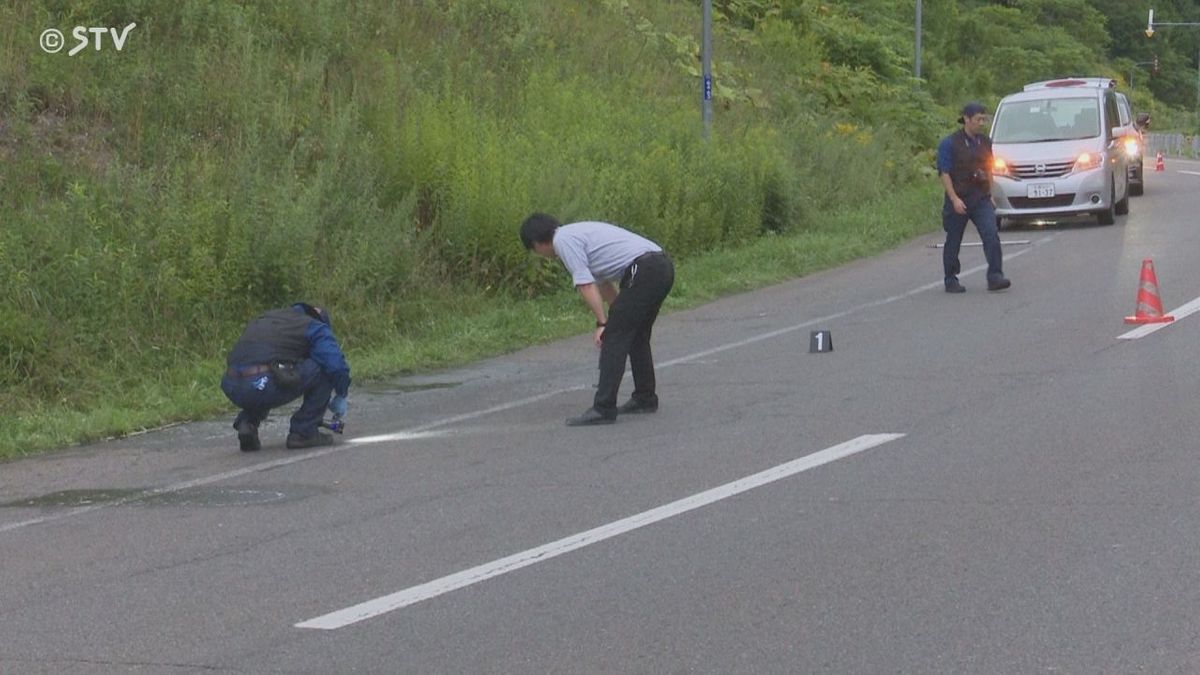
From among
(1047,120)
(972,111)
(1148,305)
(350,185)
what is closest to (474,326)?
(350,185)

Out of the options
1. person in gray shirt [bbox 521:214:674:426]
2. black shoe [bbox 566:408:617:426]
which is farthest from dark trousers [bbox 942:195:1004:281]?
black shoe [bbox 566:408:617:426]

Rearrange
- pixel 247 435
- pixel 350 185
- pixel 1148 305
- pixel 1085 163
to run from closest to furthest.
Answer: pixel 247 435 < pixel 1148 305 < pixel 350 185 < pixel 1085 163

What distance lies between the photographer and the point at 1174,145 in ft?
250

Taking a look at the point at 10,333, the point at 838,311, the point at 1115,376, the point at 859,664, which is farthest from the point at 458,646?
the point at 838,311

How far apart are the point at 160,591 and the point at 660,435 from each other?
13.2 feet

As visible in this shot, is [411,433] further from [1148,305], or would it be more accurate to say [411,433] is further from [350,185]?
[350,185]

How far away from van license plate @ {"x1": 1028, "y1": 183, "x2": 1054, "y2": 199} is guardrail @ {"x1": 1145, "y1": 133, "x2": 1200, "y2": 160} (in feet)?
148

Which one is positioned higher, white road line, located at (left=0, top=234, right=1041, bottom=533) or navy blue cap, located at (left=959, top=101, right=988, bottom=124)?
navy blue cap, located at (left=959, top=101, right=988, bottom=124)

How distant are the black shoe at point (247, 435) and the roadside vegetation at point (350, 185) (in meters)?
1.43

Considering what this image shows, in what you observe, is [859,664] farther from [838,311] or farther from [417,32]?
[417,32]

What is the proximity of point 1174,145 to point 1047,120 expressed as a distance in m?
53.9

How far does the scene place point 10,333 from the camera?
42.1ft

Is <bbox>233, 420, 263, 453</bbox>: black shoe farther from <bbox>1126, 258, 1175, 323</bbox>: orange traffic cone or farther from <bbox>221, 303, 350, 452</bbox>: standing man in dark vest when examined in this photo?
<bbox>1126, 258, 1175, 323</bbox>: orange traffic cone

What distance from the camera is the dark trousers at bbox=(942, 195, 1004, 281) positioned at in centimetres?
1725
